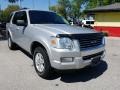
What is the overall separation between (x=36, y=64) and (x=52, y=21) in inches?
73.2

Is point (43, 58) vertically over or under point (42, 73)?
over

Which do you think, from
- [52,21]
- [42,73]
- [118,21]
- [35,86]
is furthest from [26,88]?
[118,21]

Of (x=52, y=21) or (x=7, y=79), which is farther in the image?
(x=52, y=21)

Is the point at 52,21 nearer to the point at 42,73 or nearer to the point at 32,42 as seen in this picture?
the point at 32,42

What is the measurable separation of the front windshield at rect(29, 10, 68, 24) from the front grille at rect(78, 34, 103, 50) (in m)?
1.92

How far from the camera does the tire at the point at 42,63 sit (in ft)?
19.2

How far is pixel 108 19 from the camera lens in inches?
854

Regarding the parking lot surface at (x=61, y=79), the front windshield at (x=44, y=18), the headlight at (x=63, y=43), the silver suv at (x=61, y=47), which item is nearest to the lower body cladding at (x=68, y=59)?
the silver suv at (x=61, y=47)

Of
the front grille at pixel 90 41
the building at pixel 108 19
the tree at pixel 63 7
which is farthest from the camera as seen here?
the tree at pixel 63 7

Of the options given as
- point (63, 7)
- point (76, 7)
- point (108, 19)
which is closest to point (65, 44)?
point (108, 19)

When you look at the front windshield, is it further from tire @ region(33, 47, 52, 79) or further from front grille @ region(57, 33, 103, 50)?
front grille @ region(57, 33, 103, 50)

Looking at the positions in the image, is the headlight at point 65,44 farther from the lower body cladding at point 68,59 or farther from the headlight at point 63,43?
the lower body cladding at point 68,59

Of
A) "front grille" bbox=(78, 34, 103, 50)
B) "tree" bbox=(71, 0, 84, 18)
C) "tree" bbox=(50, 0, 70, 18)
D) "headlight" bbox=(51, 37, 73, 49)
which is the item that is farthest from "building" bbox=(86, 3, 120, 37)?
"tree" bbox=(50, 0, 70, 18)

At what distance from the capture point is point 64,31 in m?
5.88
